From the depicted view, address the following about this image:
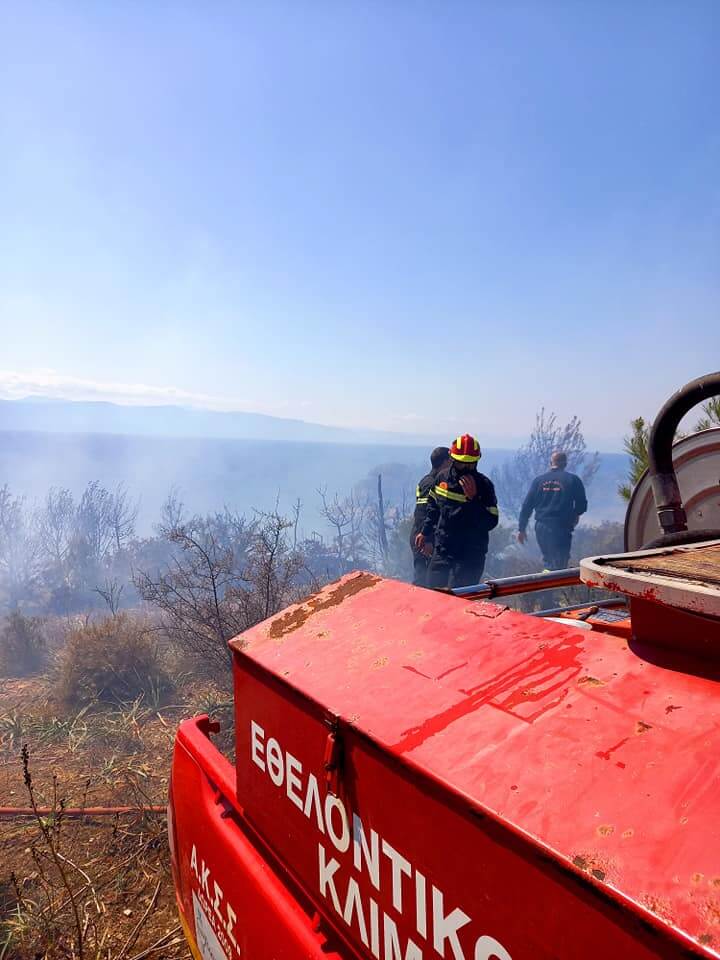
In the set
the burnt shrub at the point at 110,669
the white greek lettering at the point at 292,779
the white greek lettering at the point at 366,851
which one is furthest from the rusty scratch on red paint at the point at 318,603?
the burnt shrub at the point at 110,669

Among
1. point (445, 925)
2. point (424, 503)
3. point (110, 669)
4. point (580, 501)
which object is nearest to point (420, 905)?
point (445, 925)

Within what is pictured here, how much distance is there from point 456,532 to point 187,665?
157 inches

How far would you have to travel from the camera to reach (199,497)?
354 ft

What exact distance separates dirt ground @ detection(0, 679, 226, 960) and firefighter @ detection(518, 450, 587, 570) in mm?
5568

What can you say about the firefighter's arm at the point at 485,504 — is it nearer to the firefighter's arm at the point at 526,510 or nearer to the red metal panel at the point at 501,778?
the firefighter's arm at the point at 526,510

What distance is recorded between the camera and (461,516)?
593 cm

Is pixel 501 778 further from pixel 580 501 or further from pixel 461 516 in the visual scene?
pixel 580 501

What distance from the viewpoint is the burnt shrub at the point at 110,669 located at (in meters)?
6.52

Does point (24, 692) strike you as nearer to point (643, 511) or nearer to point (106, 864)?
point (106, 864)

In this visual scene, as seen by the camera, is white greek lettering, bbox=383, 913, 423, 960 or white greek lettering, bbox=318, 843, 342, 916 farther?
white greek lettering, bbox=318, 843, 342, 916

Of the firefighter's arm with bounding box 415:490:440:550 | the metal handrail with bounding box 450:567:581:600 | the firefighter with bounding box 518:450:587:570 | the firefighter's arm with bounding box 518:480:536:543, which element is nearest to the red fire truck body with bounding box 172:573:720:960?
the metal handrail with bounding box 450:567:581:600

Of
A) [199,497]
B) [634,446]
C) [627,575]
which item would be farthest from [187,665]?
[199,497]

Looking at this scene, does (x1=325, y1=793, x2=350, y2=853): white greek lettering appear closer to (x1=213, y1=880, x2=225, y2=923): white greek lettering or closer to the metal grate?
(x1=213, y1=880, x2=225, y2=923): white greek lettering

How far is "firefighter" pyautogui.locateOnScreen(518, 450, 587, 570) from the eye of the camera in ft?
27.1
